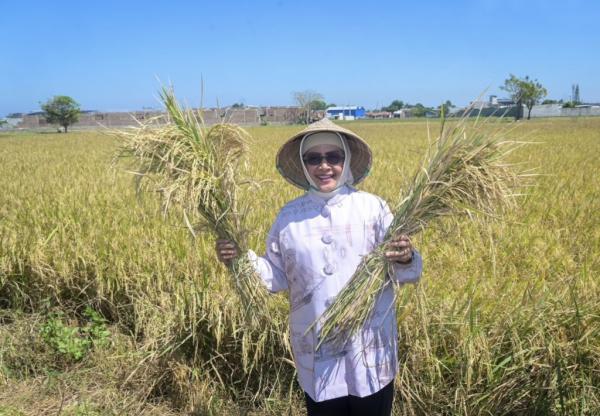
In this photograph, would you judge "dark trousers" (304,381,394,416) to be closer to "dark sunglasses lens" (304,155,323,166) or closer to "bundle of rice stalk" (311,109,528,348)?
"bundle of rice stalk" (311,109,528,348)

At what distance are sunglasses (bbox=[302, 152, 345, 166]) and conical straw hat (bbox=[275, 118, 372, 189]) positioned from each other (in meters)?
0.10

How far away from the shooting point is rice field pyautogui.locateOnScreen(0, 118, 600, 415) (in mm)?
2295

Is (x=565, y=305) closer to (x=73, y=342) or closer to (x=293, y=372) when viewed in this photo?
(x=293, y=372)

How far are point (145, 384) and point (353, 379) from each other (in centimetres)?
156

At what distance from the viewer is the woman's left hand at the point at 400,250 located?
1.73m

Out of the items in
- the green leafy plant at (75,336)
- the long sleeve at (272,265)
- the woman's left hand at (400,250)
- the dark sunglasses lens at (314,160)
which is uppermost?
the dark sunglasses lens at (314,160)

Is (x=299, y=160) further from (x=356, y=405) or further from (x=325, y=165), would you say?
(x=356, y=405)

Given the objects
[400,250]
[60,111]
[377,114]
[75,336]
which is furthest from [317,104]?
[377,114]

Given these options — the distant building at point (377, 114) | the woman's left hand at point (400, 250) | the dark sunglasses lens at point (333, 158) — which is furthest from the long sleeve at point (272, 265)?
the distant building at point (377, 114)

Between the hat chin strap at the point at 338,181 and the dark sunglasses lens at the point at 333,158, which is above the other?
the dark sunglasses lens at the point at 333,158

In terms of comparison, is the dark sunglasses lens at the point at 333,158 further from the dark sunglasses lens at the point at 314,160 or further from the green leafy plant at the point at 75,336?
the green leafy plant at the point at 75,336

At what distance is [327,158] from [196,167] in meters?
0.54

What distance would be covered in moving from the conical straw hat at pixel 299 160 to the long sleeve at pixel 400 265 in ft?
0.86

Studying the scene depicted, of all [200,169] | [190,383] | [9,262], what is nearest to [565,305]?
[200,169]
